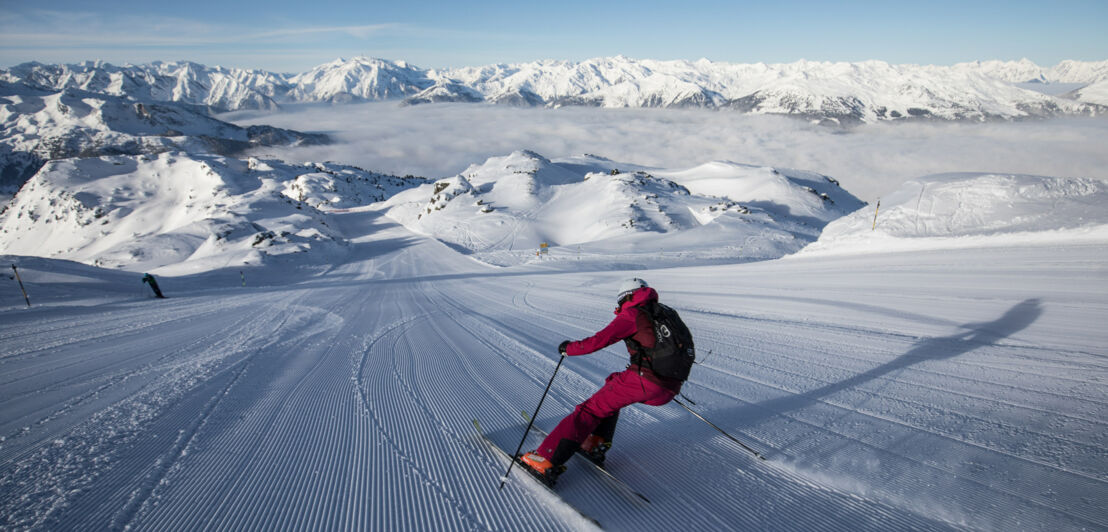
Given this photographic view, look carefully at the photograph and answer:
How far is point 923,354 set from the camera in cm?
582

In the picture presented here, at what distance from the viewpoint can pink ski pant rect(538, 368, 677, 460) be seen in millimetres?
3463

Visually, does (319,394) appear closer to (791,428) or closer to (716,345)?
(791,428)

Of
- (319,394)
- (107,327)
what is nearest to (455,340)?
(319,394)

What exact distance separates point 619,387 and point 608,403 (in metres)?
0.19

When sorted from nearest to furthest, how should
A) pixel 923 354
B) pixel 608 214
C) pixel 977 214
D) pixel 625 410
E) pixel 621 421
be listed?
pixel 621 421 → pixel 625 410 → pixel 923 354 → pixel 977 214 → pixel 608 214

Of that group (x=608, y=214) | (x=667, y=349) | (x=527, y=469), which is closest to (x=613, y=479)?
(x=527, y=469)

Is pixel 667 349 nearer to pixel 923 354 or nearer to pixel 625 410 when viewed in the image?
pixel 625 410

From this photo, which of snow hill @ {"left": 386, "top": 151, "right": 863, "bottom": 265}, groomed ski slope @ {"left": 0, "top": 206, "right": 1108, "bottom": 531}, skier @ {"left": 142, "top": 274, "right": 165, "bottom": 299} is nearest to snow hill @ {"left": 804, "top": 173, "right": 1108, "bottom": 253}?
groomed ski slope @ {"left": 0, "top": 206, "right": 1108, "bottom": 531}

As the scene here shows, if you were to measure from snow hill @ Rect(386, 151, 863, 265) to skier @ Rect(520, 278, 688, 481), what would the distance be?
935 inches

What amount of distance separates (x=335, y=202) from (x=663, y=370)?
4669 inches

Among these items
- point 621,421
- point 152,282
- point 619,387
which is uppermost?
point 619,387

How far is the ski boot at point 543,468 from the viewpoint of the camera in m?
3.49

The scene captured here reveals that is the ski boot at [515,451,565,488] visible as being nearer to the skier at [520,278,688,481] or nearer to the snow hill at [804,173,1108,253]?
the skier at [520,278,688,481]

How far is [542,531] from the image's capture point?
308 centimetres
